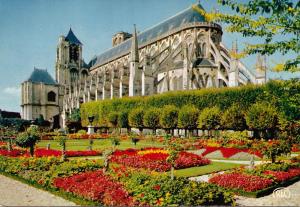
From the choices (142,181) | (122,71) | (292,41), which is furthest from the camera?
(122,71)

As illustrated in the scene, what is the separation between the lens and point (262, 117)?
1144 inches

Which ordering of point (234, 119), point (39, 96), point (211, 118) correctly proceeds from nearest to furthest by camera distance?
point (234, 119) → point (211, 118) → point (39, 96)

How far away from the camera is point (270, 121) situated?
2886 cm

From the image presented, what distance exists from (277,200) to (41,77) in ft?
259

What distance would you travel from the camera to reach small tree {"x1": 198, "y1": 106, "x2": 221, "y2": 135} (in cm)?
3297

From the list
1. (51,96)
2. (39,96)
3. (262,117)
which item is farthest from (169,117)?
(51,96)

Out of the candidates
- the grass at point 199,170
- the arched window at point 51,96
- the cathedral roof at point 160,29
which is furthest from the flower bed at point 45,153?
the arched window at point 51,96

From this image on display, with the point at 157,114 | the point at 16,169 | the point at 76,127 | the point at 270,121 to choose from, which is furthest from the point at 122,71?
the point at 16,169

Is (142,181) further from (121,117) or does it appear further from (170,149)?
(121,117)

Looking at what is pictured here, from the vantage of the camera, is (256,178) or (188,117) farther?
(188,117)

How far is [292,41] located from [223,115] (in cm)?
2656

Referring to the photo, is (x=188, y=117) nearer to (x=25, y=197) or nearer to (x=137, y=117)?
(x=137, y=117)

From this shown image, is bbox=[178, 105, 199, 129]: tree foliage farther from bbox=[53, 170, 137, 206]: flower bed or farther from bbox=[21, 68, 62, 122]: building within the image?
bbox=[21, 68, 62, 122]: building

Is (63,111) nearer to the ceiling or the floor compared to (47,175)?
nearer to the ceiling
